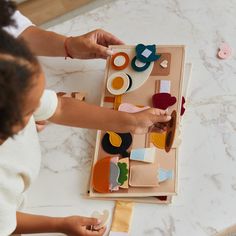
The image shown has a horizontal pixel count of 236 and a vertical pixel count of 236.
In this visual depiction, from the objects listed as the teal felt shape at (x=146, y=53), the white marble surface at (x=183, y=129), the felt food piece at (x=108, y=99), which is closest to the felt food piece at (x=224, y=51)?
the white marble surface at (x=183, y=129)

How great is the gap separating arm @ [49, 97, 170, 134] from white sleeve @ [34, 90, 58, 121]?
0.06ft

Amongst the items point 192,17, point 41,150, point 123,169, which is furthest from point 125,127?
point 192,17

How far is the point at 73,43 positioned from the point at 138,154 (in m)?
0.27

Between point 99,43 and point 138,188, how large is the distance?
31 cm

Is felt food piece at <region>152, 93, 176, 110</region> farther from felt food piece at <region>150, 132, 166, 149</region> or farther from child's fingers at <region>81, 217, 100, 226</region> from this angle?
child's fingers at <region>81, 217, 100, 226</region>

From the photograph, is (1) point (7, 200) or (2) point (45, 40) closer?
(1) point (7, 200)

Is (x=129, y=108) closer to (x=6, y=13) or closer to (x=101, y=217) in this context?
(x=101, y=217)

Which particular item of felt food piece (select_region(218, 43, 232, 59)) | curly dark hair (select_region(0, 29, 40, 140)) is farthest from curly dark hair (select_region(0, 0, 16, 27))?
felt food piece (select_region(218, 43, 232, 59))

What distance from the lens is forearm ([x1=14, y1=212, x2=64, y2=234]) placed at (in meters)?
0.78

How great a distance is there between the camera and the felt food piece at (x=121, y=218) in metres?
0.78

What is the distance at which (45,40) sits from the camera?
952mm

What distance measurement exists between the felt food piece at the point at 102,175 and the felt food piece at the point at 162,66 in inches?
7.4

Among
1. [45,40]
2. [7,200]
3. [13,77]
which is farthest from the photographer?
[45,40]

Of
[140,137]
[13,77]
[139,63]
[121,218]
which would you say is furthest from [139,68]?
[13,77]
